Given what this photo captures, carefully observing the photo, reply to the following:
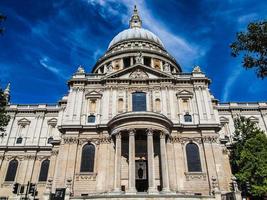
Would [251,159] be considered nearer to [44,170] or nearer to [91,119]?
[91,119]

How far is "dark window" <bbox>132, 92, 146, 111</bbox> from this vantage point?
114 feet

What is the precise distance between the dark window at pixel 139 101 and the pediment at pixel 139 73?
2.53 m

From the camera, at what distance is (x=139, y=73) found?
124 feet

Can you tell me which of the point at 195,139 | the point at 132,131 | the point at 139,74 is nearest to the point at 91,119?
the point at 132,131

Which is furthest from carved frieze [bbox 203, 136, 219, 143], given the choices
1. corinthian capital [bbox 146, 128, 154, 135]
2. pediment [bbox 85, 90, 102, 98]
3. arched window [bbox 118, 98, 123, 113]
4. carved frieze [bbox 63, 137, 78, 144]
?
carved frieze [bbox 63, 137, 78, 144]

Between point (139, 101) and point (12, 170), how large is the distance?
73.1 ft

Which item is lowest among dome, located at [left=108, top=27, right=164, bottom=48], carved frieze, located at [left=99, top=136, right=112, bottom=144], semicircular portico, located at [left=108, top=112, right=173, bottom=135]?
carved frieze, located at [left=99, top=136, right=112, bottom=144]

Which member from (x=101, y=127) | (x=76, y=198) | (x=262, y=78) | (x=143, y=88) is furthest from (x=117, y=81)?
(x=262, y=78)

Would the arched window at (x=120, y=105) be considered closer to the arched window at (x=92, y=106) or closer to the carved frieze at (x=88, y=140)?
the arched window at (x=92, y=106)

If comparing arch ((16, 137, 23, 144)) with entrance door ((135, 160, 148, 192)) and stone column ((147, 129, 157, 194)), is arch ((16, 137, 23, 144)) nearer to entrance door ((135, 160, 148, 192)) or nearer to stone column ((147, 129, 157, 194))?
entrance door ((135, 160, 148, 192))

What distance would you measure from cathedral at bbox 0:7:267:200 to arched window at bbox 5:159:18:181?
0.14 meters

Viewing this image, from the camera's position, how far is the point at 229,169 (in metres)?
33.9

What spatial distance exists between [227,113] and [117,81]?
20.6 metres

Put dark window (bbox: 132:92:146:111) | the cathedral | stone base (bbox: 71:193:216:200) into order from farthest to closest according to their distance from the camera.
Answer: dark window (bbox: 132:92:146:111)
the cathedral
stone base (bbox: 71:193:216:200)
